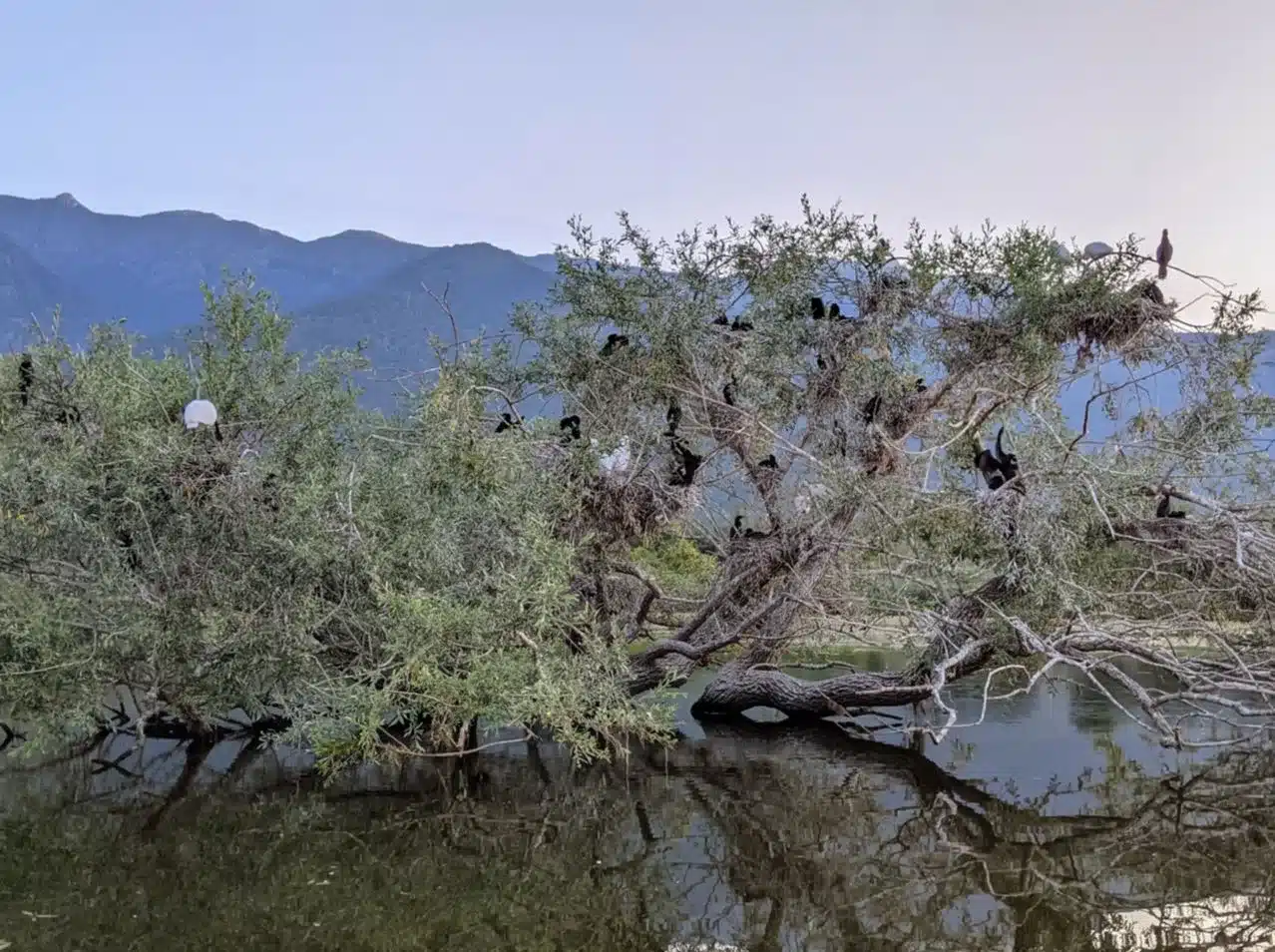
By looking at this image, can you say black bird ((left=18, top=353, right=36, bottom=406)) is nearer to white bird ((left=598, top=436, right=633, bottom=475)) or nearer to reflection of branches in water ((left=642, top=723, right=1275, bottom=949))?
white bird ((left=598, top=436, right=633, bottom=475))

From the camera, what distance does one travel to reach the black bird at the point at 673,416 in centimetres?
795

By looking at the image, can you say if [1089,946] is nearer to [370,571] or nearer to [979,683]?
[370,571]

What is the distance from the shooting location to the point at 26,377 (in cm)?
704

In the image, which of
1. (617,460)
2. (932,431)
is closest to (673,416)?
(617,460)

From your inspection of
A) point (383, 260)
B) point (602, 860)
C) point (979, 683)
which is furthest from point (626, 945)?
point (383, 260)

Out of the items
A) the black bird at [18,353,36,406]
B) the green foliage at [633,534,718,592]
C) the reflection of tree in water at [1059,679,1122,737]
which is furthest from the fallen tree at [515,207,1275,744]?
the black bird at [18,353,36,406]

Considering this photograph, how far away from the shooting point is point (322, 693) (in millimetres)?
6277

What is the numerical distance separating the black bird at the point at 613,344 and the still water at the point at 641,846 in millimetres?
3361

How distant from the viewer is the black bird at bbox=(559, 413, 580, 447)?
7.74 m

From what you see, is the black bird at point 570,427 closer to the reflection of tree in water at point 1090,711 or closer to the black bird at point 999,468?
the black bird at point 999,468

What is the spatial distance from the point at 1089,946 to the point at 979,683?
772 centimetres

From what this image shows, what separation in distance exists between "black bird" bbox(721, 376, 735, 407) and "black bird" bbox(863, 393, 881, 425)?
1.07 metres

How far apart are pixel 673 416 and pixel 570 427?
86 cm

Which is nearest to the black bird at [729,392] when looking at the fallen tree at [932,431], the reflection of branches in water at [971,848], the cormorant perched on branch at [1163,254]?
the fallen tree at [932,431]
